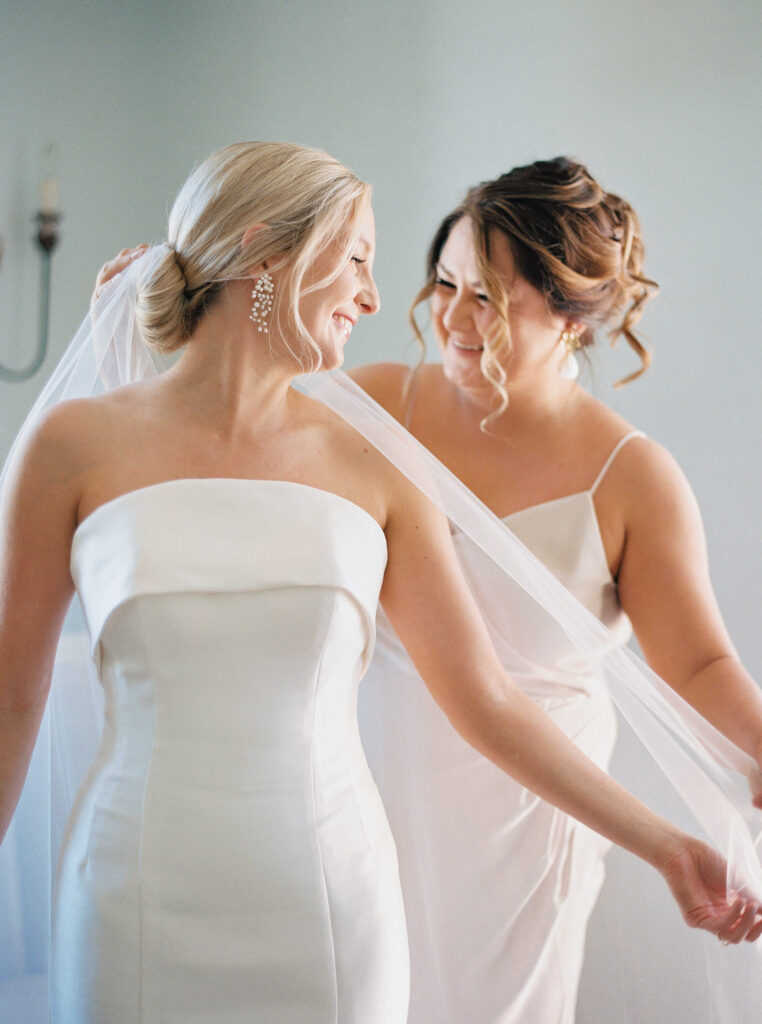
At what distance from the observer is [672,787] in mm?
1280

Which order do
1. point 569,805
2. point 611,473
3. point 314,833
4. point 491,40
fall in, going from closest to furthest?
point 314,833 < point 569,805 < point 611,473 < point 491,40

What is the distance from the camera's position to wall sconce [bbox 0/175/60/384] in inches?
94.9

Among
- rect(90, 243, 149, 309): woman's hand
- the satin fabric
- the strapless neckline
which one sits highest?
rect(90, 243, 149, 309): woman's hand

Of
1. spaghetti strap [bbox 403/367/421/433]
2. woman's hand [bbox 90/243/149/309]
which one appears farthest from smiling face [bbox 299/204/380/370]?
spaghetti strap [bbox 403/367/421/433]

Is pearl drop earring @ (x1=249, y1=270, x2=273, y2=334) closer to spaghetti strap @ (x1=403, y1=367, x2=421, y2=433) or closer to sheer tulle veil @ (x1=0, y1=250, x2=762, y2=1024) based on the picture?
sheer tulle veil @ (x1=0, y1=250, x2=762, y2=1024)

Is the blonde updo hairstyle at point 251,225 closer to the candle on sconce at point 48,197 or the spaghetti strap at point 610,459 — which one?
the spaghetti strap at point 610,459

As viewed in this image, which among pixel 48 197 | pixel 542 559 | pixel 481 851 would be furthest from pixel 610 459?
pixel 48 197

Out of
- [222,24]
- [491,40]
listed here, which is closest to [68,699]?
[491,40]

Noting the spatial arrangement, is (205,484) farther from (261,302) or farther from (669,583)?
(669,583)

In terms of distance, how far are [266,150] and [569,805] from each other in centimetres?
81

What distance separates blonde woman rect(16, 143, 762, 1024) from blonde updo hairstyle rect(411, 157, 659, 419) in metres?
0.44

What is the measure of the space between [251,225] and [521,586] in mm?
543

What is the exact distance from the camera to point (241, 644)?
1.06 m

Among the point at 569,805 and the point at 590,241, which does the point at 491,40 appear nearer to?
the point at 590,241
